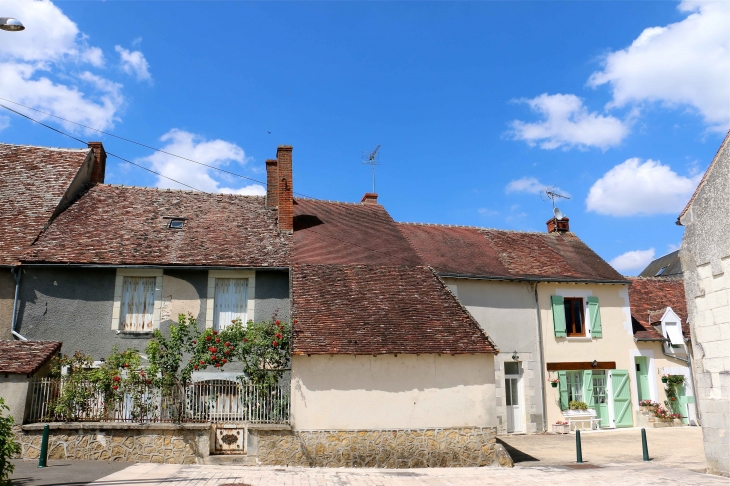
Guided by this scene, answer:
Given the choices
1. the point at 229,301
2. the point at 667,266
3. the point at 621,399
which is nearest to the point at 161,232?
the point at 229,301

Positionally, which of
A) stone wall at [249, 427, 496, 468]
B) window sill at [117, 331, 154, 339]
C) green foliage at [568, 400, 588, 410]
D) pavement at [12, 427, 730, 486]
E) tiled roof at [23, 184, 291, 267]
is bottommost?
pavement at [12, 427, 730, 486]

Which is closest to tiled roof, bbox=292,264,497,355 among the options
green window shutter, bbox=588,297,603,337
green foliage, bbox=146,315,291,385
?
green foliage, bbox=146,315,291,385

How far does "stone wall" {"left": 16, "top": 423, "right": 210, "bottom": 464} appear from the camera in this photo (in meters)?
10.4

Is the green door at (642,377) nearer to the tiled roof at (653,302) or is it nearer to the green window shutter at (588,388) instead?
the tiled roof at (653,302)

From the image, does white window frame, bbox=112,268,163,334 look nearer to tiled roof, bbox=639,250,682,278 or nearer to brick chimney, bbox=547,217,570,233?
brick chimney, bbox=547,217,570,233

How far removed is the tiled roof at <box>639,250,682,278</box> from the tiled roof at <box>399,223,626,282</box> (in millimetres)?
15402

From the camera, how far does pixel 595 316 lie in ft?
59.5

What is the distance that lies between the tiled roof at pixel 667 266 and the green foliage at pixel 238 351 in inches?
1091

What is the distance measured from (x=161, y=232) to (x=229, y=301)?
2897 millimetres

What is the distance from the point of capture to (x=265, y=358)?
455 inches

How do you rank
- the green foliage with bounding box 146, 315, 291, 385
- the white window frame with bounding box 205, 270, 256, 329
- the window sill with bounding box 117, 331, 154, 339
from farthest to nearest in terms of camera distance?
the white window frame with bounding box 205, 270, 256, 329 < the window sill with bounding box 117, 331, 154, 339 < the green foliage with bounding box 146, 315, 291, 385

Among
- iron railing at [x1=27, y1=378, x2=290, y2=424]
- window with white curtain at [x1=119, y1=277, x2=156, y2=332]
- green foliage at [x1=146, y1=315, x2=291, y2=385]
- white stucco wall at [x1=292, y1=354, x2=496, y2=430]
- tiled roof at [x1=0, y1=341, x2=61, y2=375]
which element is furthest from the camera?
window with white curtain at [x1=119, y1=277, x2=156, y2=332]

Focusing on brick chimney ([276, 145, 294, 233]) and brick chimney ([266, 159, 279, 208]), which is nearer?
brick chimney ([276, 145, 294, 233])

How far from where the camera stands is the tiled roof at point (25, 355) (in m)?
10.6
